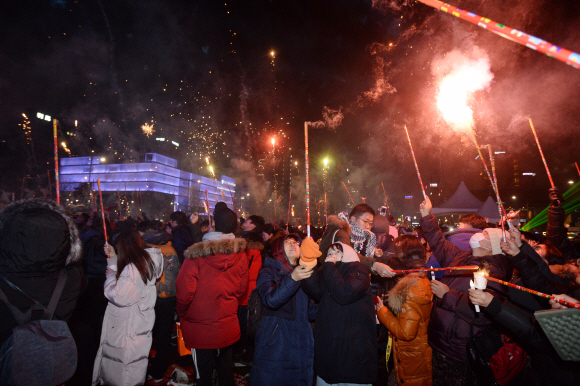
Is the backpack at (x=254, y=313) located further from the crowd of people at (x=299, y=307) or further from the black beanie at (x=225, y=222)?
the black beanie at (x=225, y=222)

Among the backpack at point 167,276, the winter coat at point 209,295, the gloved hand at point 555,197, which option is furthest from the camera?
the gloved hand at point 555,197

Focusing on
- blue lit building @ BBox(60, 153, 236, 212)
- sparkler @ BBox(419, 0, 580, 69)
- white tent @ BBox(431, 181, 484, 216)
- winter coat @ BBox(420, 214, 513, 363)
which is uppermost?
blue lit building @ BBox(60, 153, 236, 212)

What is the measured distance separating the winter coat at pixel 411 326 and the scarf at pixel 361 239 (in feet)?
3.27

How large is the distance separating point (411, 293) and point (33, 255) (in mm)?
3443

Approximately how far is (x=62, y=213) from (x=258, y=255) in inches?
112

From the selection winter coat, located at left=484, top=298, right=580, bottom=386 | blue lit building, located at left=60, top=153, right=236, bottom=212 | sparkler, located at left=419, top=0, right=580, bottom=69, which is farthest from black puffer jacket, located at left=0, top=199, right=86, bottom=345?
blue lit building, located at left=60, top=153, right=236, bottom=212

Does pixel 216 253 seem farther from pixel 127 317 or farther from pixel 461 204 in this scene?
pixel 461 204

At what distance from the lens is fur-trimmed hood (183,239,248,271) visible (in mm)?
3332

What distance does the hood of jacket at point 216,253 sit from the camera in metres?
3.33

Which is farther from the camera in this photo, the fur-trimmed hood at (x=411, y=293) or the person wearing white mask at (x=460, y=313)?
the fur-trimmed hood at (x=411, y=293)

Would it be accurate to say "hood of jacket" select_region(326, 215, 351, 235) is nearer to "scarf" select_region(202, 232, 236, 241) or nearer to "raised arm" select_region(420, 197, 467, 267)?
"raised arm" select_region(420, 197, 467, 267)

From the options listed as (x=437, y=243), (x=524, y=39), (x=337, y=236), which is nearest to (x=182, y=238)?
(x=337, y=236)

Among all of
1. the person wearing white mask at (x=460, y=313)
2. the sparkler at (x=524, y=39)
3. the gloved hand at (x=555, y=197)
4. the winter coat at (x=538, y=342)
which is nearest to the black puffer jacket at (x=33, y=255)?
the sparkler at (x=524, y=39)

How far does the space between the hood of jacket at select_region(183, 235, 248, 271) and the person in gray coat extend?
22.7 inches
